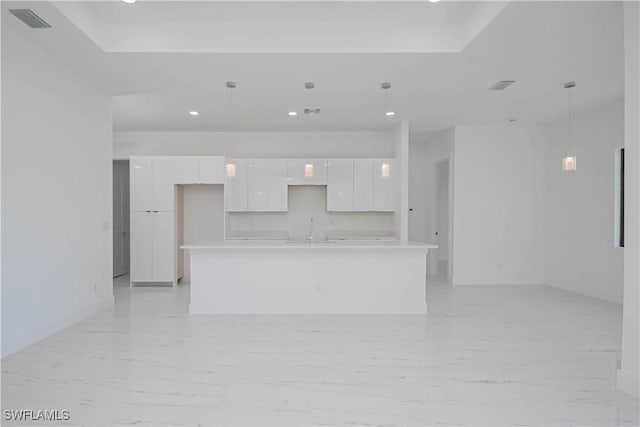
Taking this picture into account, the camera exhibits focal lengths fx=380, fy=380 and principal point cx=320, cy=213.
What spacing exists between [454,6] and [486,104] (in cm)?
254

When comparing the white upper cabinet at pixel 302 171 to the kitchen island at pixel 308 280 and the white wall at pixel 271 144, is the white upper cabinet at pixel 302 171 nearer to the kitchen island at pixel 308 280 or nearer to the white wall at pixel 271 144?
the white wall at pixel 271 144

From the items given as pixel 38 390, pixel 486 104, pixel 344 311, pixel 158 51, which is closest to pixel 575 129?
pixel 486 104

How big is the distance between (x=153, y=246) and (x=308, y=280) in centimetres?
337

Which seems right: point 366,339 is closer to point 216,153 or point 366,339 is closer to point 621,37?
point 621,37

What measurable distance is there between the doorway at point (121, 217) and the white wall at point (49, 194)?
3099 mm

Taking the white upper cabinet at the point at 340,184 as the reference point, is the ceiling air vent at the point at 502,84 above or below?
above

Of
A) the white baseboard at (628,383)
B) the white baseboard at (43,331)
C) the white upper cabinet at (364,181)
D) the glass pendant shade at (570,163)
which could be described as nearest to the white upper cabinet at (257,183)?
the white upper cabinet at (364,181)

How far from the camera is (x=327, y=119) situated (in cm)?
666

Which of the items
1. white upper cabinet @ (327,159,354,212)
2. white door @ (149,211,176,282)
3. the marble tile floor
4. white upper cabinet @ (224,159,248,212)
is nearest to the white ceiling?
white upper cabinet @ (327,159,354,212)

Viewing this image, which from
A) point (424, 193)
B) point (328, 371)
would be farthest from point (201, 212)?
point (328, 371)

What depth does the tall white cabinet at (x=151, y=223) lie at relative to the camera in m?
6.80

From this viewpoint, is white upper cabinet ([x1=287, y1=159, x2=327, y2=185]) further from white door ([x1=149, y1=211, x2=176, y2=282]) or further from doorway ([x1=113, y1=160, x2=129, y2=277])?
doorway ([x1=113, y1=160, x2=129, y2=277])

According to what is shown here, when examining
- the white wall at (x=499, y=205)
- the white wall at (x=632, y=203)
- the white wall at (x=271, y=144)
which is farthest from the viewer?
the white wall at (x=271, y=144)

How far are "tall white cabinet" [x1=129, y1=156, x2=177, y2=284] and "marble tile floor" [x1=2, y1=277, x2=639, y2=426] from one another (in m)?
1.87
